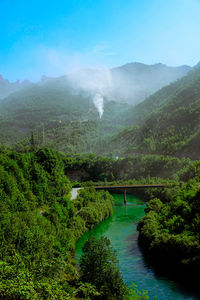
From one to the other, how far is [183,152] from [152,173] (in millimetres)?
14172

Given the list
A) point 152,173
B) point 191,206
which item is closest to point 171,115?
point 152,173

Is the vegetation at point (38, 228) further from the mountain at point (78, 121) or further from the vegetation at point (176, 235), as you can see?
the mountain at point (78, 121)

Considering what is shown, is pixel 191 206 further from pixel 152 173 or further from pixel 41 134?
pixel 41 134

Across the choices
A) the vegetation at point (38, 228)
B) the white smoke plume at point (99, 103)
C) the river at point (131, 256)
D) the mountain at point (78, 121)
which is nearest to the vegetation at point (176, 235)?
the river at point (131, 256)

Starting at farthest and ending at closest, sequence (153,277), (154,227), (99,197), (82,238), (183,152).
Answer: (183,152), (99,197), (82,238), (154,227), (153,277)

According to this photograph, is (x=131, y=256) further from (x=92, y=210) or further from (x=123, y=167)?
(x=123, y=167)

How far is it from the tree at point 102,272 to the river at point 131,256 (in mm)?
3447

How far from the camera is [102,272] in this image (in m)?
18.5

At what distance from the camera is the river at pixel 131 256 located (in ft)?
66.4

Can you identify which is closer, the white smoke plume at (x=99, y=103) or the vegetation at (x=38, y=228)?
the vegetation at (x=38, y=228)

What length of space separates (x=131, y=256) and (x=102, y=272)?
353 inches

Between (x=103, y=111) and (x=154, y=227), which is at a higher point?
(x=103, y=111)

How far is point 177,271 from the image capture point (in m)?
22.7

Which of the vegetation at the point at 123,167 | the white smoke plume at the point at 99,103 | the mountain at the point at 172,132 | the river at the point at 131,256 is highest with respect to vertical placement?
the white smoke plume at the point at 99,103
